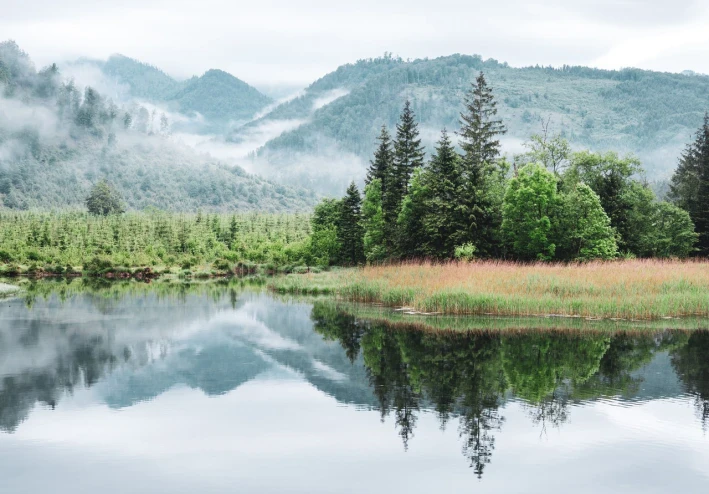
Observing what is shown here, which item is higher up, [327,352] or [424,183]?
[424,183]

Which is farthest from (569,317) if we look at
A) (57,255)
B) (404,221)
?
(57,255)

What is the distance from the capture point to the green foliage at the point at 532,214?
1890 inches

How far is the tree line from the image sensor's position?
4831cm

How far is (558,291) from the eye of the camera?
1255 inches

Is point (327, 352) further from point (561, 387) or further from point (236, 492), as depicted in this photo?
point (236, 492)

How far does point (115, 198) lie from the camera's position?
16362 cm

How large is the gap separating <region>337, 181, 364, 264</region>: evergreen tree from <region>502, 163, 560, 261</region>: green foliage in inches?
832

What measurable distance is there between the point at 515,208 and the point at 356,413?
116 ft

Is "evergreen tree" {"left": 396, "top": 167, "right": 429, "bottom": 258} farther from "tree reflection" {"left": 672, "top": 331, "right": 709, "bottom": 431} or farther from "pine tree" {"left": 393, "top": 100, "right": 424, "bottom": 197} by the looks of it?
"tree reflection" {"left": 672, "top": 331, "right": 709, "bottom": 431}

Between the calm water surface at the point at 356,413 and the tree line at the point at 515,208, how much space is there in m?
22.9

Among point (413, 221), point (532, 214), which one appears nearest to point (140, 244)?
point (413, 221)

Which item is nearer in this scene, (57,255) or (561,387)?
(561,387)

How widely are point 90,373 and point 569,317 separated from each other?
19576 mm

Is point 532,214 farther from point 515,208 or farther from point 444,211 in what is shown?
point 444,211
